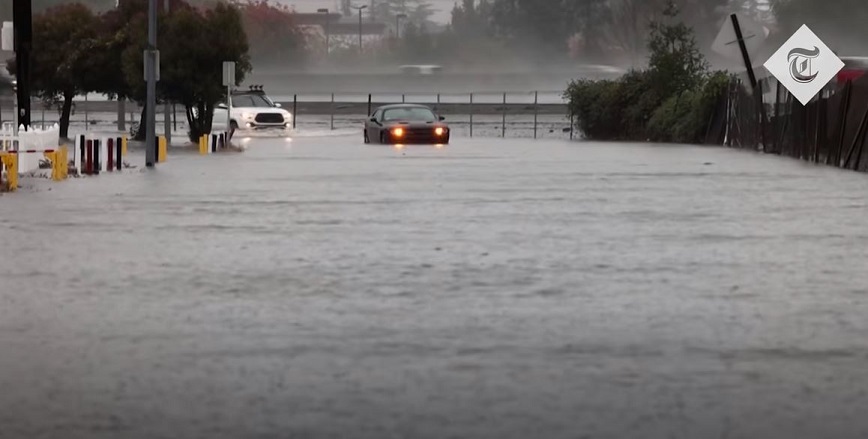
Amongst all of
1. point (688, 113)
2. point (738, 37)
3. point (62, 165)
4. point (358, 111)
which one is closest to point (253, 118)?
point (688, 113)

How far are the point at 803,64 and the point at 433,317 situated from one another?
123 feet

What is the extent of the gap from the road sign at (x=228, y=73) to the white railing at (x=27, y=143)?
49.0 ft

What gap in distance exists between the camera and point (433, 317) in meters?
10.8

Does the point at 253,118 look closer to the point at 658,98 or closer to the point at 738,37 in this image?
the point at 658,98

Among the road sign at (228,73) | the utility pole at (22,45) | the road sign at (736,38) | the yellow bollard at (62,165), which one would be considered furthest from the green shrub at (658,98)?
the yellow bollard at (62,165)

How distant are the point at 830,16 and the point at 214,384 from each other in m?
→ 114

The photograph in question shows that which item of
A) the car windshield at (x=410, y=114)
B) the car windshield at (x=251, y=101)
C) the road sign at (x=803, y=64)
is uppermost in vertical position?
the road sign at (x=803, y=64)

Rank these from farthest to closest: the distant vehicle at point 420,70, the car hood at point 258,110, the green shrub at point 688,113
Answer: the distant vehicle at point 420,70, the car hood at point 258,110, the green shrub at point 688,113

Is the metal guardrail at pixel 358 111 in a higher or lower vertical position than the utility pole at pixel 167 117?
lower

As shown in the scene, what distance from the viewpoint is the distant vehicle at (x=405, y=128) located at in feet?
160

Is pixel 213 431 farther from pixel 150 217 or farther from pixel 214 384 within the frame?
pixel 150 217

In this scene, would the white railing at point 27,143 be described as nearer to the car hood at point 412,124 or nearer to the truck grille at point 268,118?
the car hood at point 412,124

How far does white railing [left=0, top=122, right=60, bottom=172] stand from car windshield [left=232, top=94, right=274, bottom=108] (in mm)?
31235

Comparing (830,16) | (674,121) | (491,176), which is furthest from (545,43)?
(491,176)
